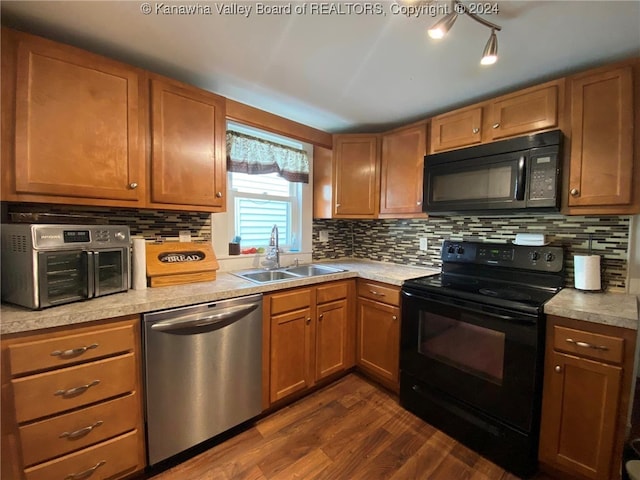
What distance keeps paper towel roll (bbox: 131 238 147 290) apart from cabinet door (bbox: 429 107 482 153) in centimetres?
211

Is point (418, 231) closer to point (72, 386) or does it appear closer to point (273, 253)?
point (273, 253)

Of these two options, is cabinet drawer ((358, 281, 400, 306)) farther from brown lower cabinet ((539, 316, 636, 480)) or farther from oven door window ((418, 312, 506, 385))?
brown lower cabinet ((539, 316, 636, 480))

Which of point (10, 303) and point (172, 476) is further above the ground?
point (10, 303)

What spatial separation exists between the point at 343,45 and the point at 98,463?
2.33 m

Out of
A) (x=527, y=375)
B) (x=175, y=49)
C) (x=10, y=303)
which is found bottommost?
(x=527, y=375)

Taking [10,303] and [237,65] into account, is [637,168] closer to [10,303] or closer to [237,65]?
[237,65]

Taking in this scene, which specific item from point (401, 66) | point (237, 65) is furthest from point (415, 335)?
point (237, 65)

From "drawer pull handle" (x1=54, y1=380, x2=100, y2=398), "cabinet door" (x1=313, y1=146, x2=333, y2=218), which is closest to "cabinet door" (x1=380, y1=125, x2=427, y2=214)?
"cabinet door" (x1=313, y1=146, x2=333, y2=218)

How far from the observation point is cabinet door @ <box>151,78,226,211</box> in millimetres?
1620

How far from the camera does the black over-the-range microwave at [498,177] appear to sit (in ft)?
5.24

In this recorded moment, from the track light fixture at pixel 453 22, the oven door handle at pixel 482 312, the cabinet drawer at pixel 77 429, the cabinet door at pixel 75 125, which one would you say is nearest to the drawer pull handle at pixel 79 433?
the cabinet drawer at pixel 77 429

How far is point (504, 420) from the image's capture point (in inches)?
58.7

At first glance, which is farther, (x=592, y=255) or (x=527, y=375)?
(x=592, y=255)

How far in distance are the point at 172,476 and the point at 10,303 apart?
3.76 ft
